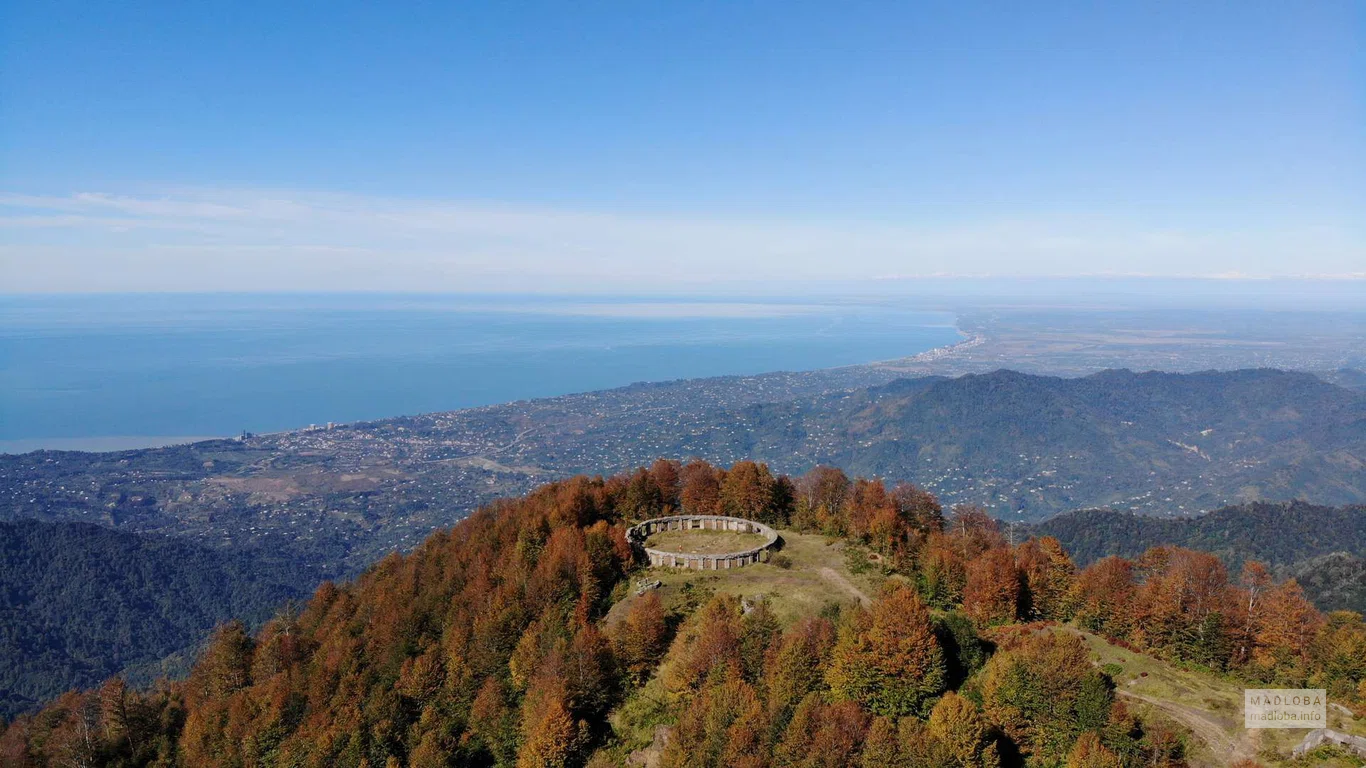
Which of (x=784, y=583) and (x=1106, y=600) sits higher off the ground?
(x=784, y=583)

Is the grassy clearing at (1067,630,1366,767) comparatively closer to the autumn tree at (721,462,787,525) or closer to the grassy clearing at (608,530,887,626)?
the grassy clearing at (608,530,887,626)

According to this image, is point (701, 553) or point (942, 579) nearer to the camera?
point (942, 579)

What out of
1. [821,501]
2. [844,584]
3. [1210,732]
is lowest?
[1210,732]

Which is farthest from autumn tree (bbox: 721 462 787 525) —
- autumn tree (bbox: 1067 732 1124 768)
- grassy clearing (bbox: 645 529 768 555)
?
autumn tree (bbox: 1067 732 1124 768)

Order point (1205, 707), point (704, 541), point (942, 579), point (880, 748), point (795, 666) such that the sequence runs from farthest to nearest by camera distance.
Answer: point (704, 541)
point (942, 579)
point (795, 666)
point (1205, 707)
point (880, 748)

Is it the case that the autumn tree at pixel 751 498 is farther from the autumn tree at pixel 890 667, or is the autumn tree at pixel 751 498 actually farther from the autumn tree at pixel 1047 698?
the autumn tree at pixel 1047 698

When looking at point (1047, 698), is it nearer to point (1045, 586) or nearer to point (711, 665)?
point (1045, 586)

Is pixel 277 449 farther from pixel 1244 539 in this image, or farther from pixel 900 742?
pixel 1244 539

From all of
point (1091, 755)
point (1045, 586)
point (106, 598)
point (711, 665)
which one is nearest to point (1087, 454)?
point (1045, 586)
